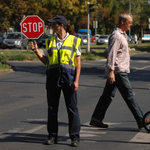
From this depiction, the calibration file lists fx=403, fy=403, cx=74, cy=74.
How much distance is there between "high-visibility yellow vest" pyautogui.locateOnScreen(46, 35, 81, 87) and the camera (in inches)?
208

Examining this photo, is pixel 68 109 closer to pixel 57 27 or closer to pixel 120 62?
pixel 57 27

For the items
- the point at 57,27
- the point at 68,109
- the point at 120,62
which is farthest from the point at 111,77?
the point at 57,27

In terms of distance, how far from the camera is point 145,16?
94.2m

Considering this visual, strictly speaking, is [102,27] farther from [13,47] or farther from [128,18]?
[128,18]

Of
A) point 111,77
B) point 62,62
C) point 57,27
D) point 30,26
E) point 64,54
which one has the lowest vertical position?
point 111,77

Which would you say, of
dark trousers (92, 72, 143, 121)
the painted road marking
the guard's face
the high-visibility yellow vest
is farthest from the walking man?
the guard's face

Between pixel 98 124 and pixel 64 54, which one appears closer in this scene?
pixel 64 54

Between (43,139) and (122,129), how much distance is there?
4.59 feet

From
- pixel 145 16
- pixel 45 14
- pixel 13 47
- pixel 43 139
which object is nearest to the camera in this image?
pixel 43 139

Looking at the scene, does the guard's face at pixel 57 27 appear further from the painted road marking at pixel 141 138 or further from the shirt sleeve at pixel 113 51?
the painted road marking at pixel 141 138

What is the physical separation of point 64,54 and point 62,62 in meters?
0.11

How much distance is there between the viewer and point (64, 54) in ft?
17.3

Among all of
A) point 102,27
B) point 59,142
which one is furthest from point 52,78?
point 102,27

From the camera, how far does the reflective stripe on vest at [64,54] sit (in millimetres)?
5289
